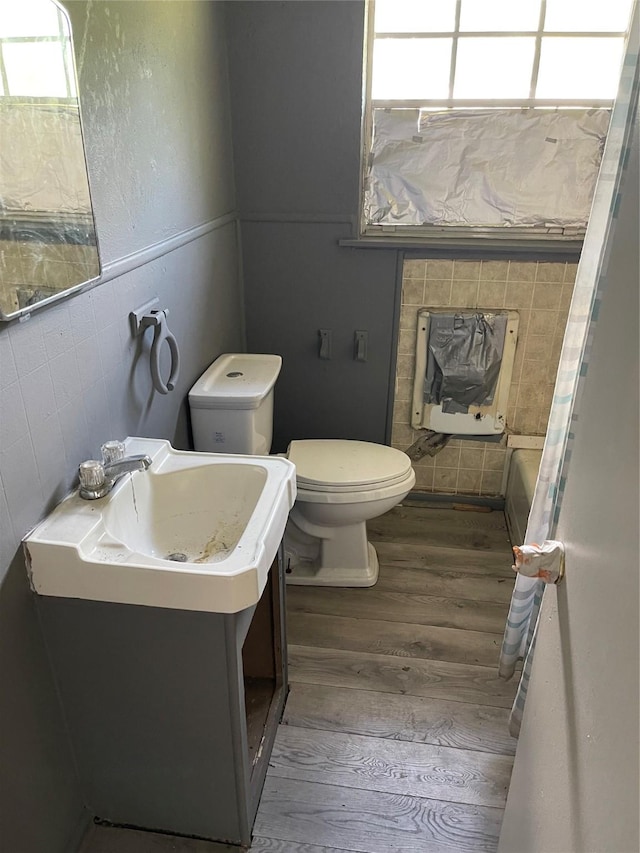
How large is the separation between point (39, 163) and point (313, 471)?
128cm

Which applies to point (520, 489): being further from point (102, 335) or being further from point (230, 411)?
point (102, 335)

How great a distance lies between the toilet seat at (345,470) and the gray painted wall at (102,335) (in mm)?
452

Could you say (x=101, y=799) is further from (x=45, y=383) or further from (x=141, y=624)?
(x=45, y=383)

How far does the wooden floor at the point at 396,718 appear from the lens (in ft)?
4.80

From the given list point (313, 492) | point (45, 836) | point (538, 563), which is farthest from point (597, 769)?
point (313, 492)

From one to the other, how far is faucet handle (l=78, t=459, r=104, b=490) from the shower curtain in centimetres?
88

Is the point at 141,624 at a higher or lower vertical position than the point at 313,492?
higher

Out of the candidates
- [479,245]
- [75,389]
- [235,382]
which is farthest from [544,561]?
[479,245]

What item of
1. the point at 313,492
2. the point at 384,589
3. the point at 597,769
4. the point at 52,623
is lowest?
the point at 384,589

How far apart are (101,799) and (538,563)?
1173 mm

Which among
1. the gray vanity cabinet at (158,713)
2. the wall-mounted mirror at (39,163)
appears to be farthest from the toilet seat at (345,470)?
the wall-mounted mirror at (39,163)

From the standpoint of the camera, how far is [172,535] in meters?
1.44

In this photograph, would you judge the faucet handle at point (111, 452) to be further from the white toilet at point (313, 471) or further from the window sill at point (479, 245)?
the window sill at point (479, 245)

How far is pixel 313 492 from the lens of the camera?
2.05 m
